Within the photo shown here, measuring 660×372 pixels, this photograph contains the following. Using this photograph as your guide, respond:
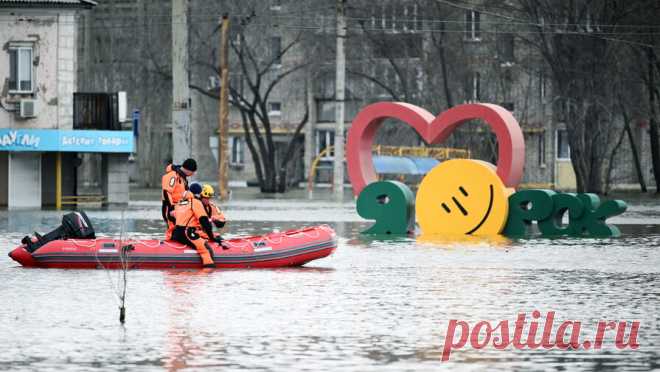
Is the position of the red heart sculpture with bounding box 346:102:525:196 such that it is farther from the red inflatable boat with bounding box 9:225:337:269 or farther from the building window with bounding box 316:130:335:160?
the building window with bounding box 316:130:335:160

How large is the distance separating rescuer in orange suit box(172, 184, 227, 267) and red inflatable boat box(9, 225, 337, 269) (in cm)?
12

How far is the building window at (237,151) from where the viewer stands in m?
94.2

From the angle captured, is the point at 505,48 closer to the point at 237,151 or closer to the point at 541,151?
the point at 541,151

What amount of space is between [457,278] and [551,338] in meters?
7.57

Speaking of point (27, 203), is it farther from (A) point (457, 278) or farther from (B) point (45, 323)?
(B) point (45, 323)

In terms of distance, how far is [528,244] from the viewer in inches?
1261

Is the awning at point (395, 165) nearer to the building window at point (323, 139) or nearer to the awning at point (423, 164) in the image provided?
the awning at point (423, 164)

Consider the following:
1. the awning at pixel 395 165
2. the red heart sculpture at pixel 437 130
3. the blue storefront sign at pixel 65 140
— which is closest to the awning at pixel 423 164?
the awning at pixel 395 165

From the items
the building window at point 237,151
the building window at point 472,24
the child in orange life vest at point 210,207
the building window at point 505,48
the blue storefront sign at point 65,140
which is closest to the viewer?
the child in orange life vest at point 210,207

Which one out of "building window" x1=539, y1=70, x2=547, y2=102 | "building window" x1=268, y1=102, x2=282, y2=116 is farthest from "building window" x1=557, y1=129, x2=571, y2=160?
"building window" x1=268, y1=102, x2=282, y2=116

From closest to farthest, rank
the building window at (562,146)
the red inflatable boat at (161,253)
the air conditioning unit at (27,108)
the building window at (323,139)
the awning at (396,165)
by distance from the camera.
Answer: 1. the red inflatable boat at (161,253)
2. the air conditioning unit at (27,108)
3. the awning at (396,165)
4. the building window at (562,146)
5. the building window at (323,139)

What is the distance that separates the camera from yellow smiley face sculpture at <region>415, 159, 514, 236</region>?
3503cm

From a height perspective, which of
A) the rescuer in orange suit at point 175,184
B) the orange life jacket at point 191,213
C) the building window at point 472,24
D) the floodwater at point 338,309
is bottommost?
the floodwater at point 338,309

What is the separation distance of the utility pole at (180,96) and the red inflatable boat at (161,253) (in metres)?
12.2
